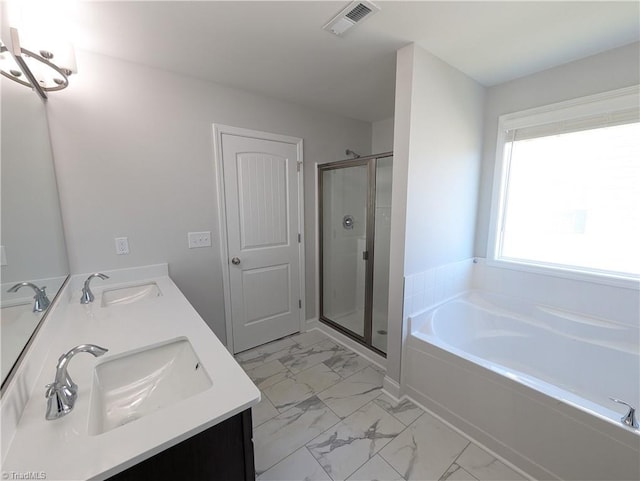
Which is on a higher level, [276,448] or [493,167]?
[493,167]

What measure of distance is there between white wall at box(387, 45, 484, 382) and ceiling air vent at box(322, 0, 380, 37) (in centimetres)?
42

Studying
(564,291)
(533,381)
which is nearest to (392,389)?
(533,381)

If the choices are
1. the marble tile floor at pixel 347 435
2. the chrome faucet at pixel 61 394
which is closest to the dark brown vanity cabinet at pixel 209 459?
the chrome faucet at pixel 61 394

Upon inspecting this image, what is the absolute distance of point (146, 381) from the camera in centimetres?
102

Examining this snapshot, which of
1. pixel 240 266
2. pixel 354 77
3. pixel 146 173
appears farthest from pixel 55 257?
pixel 354 77

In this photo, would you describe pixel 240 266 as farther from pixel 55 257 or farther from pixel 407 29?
pixel 407 29

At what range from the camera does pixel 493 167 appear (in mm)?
2303

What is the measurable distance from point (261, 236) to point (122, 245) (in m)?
1.06

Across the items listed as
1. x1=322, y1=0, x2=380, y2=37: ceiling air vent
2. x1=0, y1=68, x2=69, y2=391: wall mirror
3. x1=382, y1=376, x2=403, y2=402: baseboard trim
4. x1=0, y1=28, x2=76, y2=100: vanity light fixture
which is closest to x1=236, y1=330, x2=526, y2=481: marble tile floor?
x1=382, y1=376, x2=403, y2=402: baseboard trim

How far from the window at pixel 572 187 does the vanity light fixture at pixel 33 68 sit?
2.99 meters

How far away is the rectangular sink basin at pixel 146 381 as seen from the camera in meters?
0.90

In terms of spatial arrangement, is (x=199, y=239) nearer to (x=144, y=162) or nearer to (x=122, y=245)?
(x=122, y=245)

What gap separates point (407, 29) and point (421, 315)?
1836 millimetres

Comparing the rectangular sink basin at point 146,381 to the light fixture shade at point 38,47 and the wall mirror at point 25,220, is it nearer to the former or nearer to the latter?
the wall mirror at point 25,220
